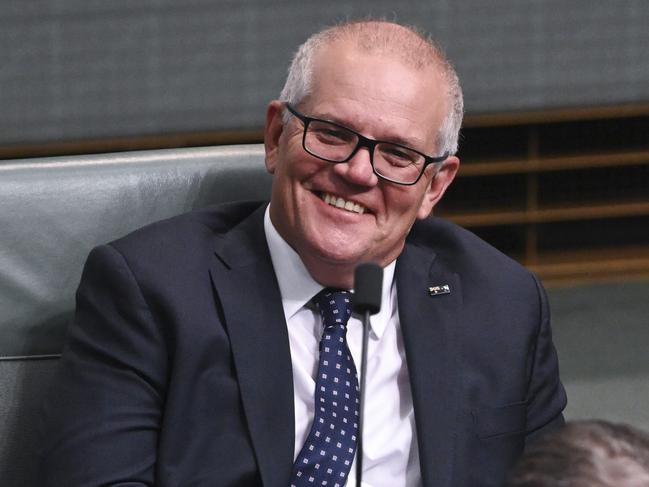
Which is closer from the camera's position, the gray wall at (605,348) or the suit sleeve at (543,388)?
the suit sleeve at (543,388)

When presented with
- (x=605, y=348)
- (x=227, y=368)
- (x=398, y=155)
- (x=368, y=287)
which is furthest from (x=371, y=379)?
(x=605, y=348)

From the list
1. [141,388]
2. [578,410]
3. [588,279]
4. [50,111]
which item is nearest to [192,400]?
[141,388]

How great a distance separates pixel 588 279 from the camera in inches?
122

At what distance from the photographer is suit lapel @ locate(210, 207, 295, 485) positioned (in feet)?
5.00

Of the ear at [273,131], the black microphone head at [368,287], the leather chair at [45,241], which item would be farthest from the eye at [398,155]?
the black microphone head at [368,287]

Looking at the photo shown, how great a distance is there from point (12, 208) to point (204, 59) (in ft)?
3.09

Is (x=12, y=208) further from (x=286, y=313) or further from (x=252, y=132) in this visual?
(x=252, y=132)

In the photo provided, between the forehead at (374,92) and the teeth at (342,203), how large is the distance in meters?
0.10

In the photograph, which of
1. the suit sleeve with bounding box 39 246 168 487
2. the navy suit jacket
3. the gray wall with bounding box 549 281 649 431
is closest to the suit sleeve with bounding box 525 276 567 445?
the navy suit jacket

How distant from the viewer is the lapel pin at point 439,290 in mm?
1692

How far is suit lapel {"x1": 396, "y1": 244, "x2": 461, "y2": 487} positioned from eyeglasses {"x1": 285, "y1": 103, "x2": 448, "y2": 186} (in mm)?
175

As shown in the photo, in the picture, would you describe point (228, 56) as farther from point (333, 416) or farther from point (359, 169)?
point (333, 416)

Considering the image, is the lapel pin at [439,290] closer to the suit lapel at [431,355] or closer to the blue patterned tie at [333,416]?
the suit lapel at [431,355]

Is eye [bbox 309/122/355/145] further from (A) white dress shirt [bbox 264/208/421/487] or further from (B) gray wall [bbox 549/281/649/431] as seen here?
(B) gray wall [bbox 549/281/649/431]
